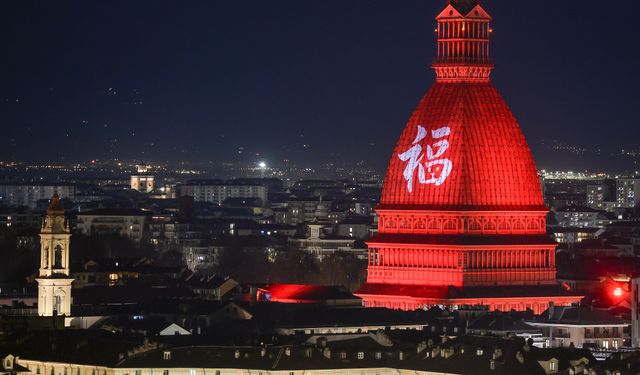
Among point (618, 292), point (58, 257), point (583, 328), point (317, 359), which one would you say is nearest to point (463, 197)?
point (618, 292)

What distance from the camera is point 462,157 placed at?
553ft

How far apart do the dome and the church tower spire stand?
56 cm

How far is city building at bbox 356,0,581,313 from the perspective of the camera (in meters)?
168

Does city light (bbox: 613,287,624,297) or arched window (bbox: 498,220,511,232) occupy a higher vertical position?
arched window (bbox: 498,220,511,232)

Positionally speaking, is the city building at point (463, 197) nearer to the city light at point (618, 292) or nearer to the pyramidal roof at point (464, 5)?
the pyramidal roof at point (464, 5)

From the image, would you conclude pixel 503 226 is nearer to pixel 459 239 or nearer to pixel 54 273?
pixel 459 239

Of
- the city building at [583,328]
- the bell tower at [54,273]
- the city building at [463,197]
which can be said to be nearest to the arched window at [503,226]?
the city building at [463,197]

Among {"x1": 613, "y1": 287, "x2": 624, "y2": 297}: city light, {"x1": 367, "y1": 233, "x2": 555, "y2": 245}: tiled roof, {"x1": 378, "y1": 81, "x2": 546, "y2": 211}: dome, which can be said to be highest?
{"x1": 378, "y1": 81, "x2": 546, "y2": 211}: dome

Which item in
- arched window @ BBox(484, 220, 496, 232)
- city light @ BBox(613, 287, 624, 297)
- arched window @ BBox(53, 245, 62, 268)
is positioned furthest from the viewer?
arched window @ BBox(484, 220, 496, 232)

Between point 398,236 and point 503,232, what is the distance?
4.88 m

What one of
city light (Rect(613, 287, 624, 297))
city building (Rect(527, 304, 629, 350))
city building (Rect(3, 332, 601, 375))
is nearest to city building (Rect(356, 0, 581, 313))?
city light (Rect(613, 287, 624, 297))

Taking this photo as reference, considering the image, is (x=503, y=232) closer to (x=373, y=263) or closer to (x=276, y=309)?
(x=373, y=263)

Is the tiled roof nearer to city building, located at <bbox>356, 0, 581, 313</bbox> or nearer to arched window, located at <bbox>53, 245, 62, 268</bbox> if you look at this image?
city building, located at <bbox>356, 0, 581, 313</bbox>

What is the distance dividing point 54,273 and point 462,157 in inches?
980
